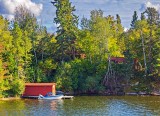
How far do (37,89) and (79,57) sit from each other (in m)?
14.1

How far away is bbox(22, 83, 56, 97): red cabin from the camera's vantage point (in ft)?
190

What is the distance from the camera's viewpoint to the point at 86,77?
6288cm

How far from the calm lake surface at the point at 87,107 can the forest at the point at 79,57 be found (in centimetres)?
802

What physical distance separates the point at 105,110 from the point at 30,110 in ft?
31.0

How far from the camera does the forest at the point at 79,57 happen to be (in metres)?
58.7

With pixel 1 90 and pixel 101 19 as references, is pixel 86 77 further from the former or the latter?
pixel 1 90

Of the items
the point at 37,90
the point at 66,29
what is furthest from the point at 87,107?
the point at 66,29

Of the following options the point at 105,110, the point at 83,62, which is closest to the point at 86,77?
the point at 83,62

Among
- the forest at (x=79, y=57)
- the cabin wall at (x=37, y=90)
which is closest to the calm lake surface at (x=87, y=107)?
the cabin wall at (x=37, y=90)

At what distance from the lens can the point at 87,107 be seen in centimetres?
4444

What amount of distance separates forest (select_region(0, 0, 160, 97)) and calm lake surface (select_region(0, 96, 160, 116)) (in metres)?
8.02

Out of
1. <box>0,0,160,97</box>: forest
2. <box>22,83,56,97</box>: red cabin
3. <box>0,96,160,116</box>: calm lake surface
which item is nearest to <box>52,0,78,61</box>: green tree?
<box>0,0,160,97</box>: forest

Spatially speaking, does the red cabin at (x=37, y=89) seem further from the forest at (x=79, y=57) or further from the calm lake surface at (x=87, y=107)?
the calm lake surface at (x=87, y=107)

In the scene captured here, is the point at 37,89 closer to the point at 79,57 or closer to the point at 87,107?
the point at 79,57
